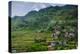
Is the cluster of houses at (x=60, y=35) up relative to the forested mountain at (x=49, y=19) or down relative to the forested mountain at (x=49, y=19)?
down

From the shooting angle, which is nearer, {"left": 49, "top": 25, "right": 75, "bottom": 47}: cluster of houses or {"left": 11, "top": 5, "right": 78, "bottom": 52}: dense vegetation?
{"left": 11, "top": 5, "right": 78, "bottom": 52}: dense vegetation

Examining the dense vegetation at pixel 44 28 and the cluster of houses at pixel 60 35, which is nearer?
the dense vegetation at pixel 44 28

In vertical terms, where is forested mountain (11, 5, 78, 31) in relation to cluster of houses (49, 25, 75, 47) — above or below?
above

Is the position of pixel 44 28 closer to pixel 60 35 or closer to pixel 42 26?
pixel 42 26

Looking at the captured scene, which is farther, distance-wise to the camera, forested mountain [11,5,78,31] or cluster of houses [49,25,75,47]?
cluster of houses [49,25,75,47]

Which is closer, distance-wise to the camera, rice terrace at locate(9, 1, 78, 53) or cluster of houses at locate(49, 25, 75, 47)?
rice terrace at locate(9, 1, 78, 53)

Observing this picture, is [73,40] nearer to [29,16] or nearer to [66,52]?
[66,52]
